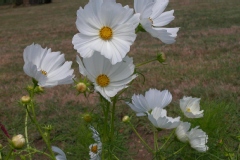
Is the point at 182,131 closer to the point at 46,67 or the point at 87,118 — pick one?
the point at 87,118

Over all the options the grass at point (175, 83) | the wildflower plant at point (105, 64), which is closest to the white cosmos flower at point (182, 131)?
the wildflower plant at point (105, 64)

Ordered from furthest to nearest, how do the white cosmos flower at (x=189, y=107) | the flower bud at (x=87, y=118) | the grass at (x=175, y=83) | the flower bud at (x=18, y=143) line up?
the grass at (x=175, y=83), the white cosmos flower at (x=189, y=107), the flower bud at (x=87, y=118), the flower bud at (x=18, y=143)

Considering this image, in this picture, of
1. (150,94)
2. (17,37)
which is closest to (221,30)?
(17,37)

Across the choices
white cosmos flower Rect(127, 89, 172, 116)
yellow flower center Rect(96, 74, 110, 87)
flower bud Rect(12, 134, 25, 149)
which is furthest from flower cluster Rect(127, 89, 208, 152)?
flower bud Rect(12, 134, 25, 149)

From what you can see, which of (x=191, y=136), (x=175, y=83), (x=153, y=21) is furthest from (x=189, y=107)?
(x=175, y=83)

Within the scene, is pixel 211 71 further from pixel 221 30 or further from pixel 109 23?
pixel 109 23

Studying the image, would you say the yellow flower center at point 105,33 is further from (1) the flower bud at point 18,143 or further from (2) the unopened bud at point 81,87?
(1) the flower bud at point 18,143
